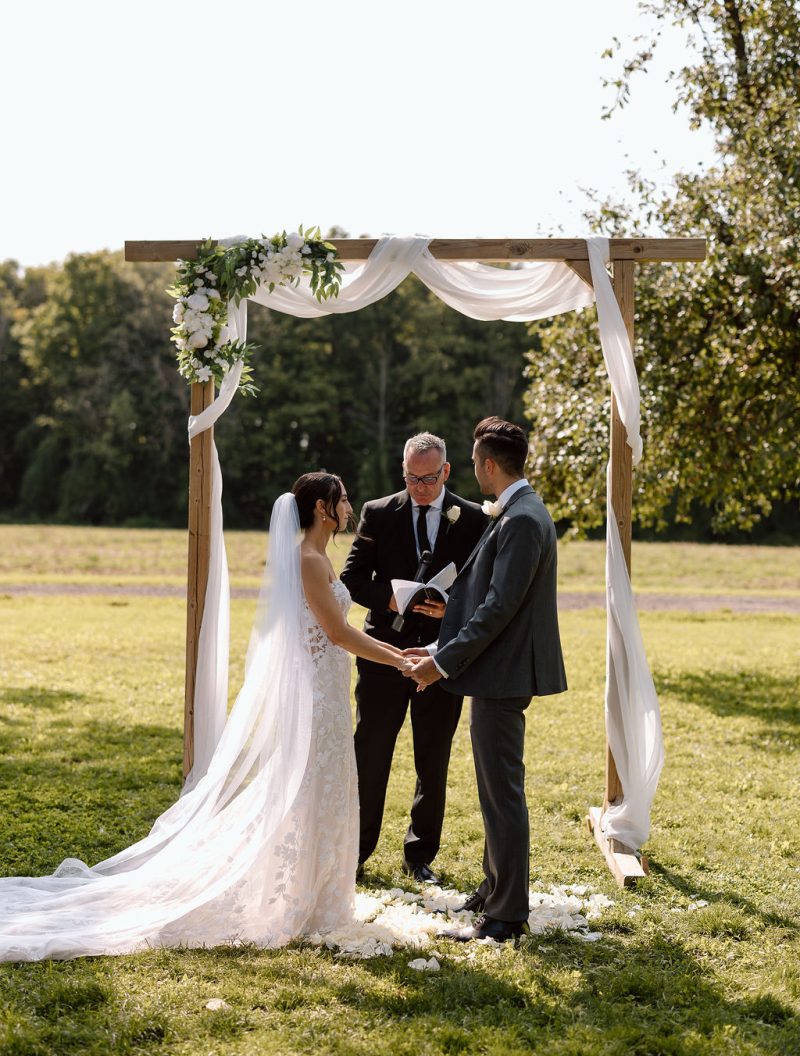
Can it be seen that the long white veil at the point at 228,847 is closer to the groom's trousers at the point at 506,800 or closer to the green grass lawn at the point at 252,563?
the groom's trousers at the point at 506,800

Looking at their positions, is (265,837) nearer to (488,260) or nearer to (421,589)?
(421,589)

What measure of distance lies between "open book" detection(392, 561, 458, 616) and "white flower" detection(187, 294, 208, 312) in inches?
76.6

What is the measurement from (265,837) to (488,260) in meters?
3.50

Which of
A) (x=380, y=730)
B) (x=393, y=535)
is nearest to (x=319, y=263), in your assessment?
(x=393, y=535)

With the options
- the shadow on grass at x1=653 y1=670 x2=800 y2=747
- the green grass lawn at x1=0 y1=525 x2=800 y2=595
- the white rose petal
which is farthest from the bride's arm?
the green grass lawn at x1=0 y1=525 x2=800 y2=595

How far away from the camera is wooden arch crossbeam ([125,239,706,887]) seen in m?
6.31

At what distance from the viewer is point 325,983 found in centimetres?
448

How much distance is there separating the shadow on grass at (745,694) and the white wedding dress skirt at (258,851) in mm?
5952

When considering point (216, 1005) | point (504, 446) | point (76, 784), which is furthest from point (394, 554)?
point (76, 784)

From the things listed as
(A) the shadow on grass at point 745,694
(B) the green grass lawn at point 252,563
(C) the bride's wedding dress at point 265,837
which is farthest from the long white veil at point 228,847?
(B) the green grass lawn at point 252,563

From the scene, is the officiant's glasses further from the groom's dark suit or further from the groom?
the groom's dark suit

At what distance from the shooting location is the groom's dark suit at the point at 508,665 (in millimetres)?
4930

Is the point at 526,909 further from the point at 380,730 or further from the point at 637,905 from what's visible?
the point at 380,730

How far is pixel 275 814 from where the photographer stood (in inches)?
200
